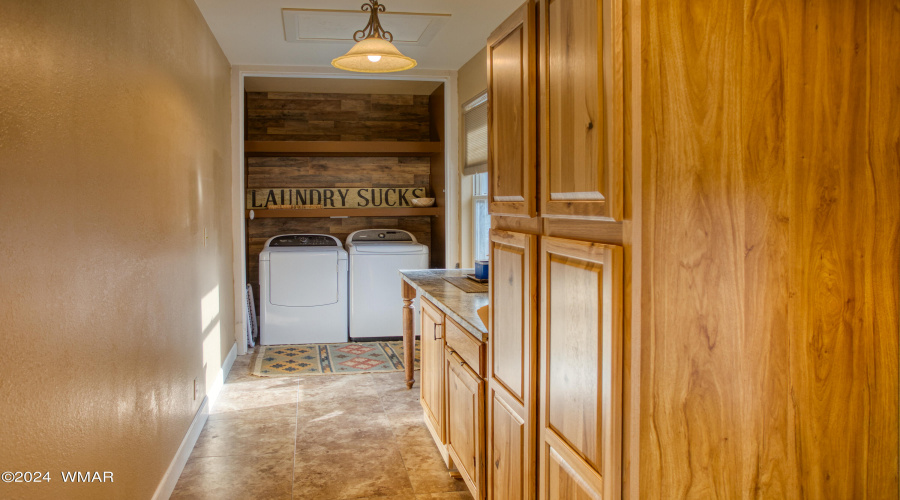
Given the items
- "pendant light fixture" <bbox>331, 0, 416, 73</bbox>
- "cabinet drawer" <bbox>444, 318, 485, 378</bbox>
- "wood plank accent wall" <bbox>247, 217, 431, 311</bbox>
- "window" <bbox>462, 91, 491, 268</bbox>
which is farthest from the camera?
"wood plank accent wall" <bbox>247, 217, 431, 311</bbox>

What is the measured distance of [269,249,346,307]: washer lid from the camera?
18.1 feet

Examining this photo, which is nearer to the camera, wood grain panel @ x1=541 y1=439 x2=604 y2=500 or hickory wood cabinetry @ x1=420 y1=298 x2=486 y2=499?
wood grain panel @ x1=541 y1=439 x2=604 y2=500

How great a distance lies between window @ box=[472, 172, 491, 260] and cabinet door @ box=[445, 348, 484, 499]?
2.46 m

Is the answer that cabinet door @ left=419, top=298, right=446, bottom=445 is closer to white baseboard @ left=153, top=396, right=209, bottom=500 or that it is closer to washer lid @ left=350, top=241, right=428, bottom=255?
white baseboard @ left=153, top=396, right=209, bottom=500

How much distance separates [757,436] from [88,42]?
6.46ft

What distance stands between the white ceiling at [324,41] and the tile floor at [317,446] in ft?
7.39

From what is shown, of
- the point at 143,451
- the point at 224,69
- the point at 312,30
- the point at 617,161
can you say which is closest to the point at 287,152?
the point at 224,69

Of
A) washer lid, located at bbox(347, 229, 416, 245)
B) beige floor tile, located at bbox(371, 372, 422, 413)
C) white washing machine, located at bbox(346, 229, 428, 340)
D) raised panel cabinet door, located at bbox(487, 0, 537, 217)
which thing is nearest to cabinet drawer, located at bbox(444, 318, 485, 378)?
raised panel cabinet door, located at bbox(487, 0, 537, 217)

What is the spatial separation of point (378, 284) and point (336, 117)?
1.67 m

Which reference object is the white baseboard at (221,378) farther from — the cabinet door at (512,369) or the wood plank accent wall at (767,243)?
the wood plank accent wall at (767,243)

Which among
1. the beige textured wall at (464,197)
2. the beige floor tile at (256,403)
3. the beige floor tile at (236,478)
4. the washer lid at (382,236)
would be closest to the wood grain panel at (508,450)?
the beige floor tile at (236,478)

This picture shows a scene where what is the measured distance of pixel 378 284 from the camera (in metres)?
5.72

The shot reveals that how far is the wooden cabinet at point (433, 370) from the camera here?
2.94 metres

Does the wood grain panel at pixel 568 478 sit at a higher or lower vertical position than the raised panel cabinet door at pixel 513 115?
lower
